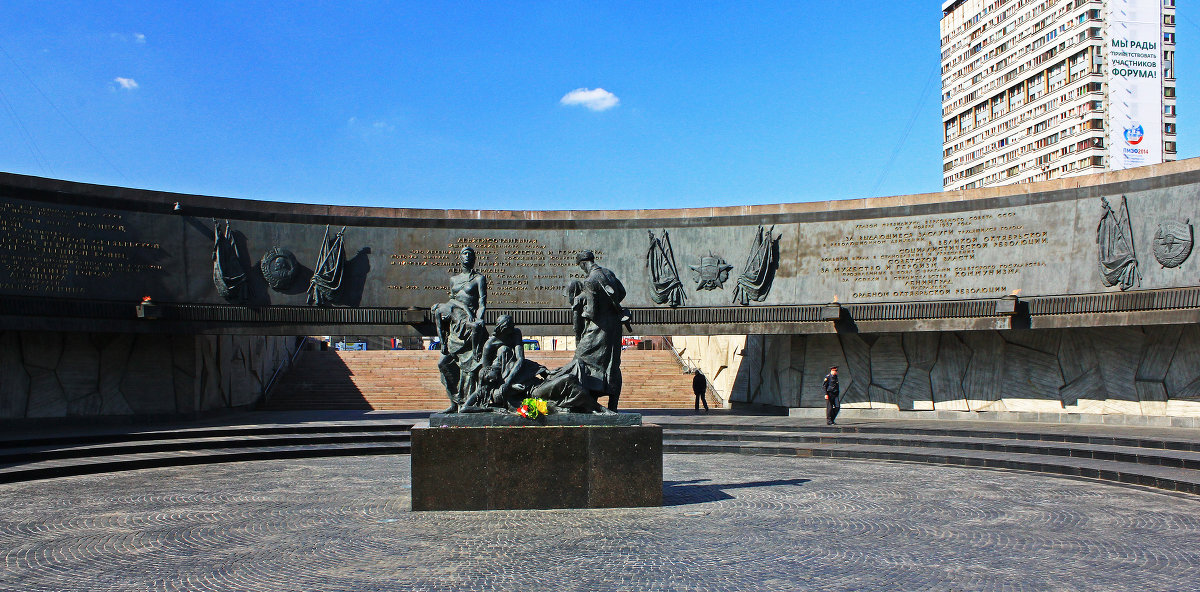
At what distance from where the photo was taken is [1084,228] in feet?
60.9

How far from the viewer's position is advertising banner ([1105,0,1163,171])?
62031mm

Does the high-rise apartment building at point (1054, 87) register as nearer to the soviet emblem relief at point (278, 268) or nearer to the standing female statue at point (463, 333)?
the soviet emblem relief at point (278, 268)

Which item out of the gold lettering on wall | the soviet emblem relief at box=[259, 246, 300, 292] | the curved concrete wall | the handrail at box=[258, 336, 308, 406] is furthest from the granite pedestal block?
the handrail at box=[258, 336, 308, 406]

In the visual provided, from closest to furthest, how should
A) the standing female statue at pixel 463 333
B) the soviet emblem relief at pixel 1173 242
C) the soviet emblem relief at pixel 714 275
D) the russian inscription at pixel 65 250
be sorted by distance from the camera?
the standing female statue at pixel 463 333
the russian inscription at pixel 65 250
the soviet emblem relief at pixel 1173 242
the soviet emblem relief at pixel 714 275

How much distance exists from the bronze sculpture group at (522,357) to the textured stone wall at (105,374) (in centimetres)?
1139

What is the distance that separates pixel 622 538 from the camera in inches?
331

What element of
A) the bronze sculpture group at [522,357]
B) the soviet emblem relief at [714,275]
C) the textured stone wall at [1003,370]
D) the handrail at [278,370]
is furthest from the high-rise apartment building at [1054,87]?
the bronze sculpture group at [522,357]

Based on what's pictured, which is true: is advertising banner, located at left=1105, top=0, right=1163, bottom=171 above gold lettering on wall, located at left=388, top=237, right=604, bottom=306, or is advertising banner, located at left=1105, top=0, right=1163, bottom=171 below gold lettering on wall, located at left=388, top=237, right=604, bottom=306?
above

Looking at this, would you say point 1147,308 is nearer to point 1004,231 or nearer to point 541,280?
point 1004,231

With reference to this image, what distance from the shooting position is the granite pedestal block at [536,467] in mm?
9922

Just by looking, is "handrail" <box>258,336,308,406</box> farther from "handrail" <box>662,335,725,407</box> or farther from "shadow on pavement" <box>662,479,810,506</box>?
"shadow on pavement" <box>662,479,810,506</box>

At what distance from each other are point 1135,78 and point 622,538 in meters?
70.5

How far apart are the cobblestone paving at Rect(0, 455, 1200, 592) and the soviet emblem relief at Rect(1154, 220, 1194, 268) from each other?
27.1ft

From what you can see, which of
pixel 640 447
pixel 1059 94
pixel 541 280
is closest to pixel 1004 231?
pixel 541 280
